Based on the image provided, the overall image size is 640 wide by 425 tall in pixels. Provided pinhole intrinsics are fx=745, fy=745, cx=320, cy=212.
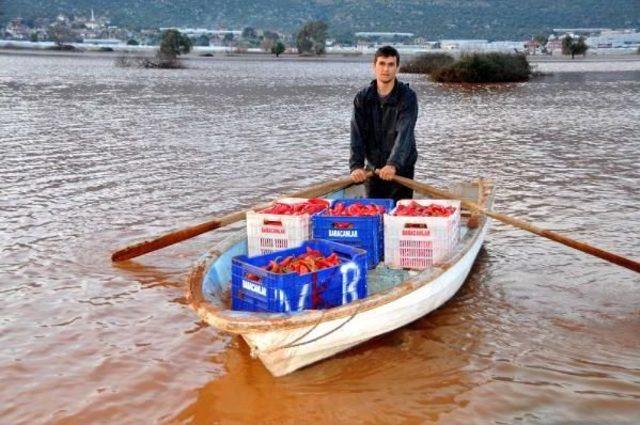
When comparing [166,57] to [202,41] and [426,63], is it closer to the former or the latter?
[426,63]

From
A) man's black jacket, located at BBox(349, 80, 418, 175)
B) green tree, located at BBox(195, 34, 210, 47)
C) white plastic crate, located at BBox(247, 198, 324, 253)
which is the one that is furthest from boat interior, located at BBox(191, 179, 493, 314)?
green tree, located at BBox(195, 34, 210, 47)

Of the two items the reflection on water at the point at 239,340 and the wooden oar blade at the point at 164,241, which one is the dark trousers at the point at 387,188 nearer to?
the reflection on water at the point at 239,340

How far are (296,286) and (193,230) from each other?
2544 millimetres

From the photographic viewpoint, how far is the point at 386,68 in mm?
8219

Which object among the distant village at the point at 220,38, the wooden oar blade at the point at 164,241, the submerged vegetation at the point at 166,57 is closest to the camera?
the wooden oar blade at the point at 164,241

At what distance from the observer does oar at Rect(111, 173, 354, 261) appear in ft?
26.5

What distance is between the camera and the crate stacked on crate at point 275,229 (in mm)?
7379

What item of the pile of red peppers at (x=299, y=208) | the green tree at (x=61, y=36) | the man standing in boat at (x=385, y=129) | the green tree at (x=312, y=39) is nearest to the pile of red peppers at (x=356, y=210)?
the pile of red peppers at (x=299, y=208)

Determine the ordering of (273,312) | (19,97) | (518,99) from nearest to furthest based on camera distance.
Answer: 1. (273,312)
2. (19,97)
3. (518,99)

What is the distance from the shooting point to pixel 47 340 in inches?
271

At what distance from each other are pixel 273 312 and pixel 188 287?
0.89 metres

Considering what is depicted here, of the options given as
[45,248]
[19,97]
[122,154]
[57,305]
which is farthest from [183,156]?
[19,97]

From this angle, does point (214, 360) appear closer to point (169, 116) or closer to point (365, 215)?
point (365, 215)

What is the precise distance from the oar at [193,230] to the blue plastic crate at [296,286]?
1.62 metres
